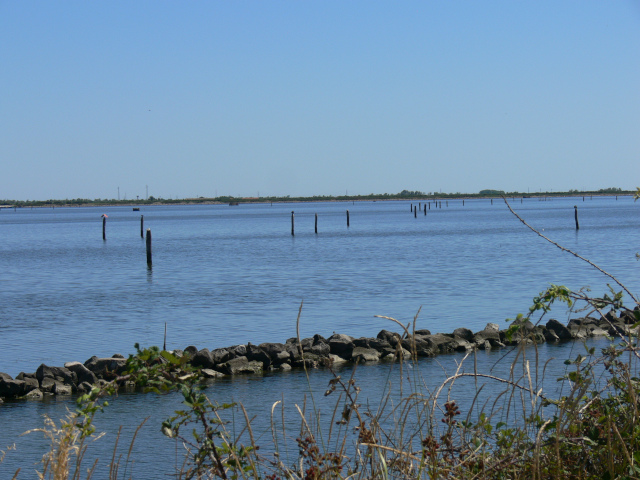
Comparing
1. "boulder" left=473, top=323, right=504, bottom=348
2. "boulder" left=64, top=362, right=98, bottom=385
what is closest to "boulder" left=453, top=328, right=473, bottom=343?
"boulder" left=473, top=323, right=504, bottom=348

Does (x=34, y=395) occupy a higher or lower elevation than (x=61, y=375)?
lower

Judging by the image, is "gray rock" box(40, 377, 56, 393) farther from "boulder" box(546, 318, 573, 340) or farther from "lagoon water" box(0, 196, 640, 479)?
"boulder" box(546, 318, 573, 340)

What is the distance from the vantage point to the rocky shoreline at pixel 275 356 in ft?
46.4

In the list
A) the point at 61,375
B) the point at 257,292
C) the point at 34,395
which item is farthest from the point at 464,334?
the point at 257,292

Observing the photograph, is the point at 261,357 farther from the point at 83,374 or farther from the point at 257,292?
the point at 257,292

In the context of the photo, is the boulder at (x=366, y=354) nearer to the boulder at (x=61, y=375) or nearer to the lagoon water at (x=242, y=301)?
the lagoon water at (x=242, y=301)

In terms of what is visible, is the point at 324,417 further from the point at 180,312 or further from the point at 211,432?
the point at 180,312

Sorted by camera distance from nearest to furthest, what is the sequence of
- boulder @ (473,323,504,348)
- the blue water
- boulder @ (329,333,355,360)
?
boulder @ (329,333,355,360) < boulder @ (473,323,504,348) < the blue water

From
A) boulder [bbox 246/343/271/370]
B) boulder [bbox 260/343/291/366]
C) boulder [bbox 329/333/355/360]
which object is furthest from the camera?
boulder [bbox 329/333/355/360]

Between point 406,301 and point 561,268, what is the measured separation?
14.7 metres

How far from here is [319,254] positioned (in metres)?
51.7

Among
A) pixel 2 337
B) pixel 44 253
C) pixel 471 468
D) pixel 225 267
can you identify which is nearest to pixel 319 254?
pixel 225 267

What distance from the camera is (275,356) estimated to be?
16094mm

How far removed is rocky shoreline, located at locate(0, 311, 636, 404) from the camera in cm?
1416
